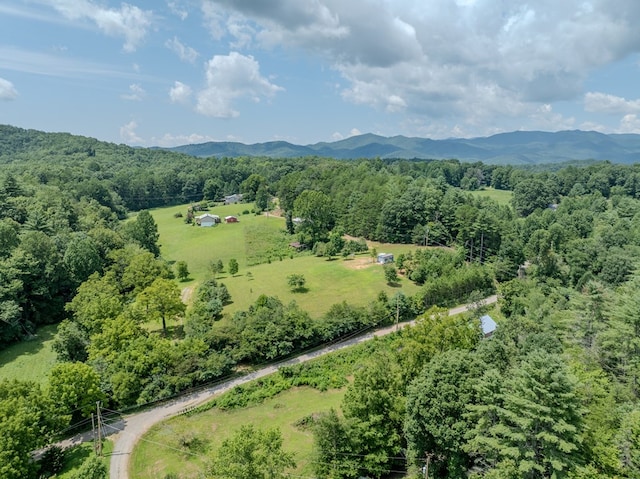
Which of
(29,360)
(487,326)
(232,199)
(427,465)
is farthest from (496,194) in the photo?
(29,360)

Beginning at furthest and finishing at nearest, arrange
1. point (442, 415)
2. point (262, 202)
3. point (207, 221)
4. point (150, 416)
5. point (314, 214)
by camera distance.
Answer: point (262, 202) < point (207, 221) < point (314, 214) < point (150, 416) < point (442, 415)

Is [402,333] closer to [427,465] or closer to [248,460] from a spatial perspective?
[427,465]

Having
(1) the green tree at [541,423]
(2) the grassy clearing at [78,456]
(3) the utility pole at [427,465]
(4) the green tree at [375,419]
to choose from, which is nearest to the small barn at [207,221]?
(2) the grassy clearing at [78,456]

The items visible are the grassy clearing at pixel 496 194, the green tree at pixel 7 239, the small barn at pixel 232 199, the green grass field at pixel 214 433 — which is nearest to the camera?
the green grass field at pixel 214 433

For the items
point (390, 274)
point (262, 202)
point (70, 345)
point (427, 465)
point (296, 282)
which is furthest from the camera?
point (262, 202)

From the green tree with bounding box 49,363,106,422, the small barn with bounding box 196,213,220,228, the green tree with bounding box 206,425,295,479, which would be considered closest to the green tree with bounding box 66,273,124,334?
the green tree with bounding box 49,363,106,422

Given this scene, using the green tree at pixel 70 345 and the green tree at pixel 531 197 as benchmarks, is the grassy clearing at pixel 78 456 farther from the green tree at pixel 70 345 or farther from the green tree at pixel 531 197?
the green tree at pixel 531 197
